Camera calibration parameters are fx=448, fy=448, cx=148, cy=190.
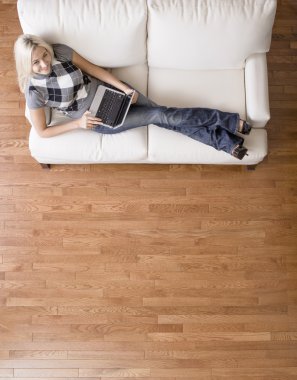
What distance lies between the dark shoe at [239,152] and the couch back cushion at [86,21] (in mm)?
747

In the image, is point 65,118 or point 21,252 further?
point 21,252

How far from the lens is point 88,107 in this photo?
92.4 inches

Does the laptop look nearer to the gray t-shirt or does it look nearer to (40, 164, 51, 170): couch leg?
the gray t-shirt

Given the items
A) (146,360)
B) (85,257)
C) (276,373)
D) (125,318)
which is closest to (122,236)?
(85,257)

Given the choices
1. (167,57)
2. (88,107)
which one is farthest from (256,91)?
(88,107)

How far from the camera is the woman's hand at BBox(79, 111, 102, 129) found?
2.28m

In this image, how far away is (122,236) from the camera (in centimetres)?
267

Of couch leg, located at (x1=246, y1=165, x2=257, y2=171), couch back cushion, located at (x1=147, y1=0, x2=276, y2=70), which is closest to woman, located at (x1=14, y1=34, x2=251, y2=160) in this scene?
couch back cushion, located at (x1=147, y1=0, x2=276, y2=70)

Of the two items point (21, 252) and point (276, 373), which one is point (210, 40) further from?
point (276, 373)

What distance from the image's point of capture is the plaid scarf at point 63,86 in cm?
218

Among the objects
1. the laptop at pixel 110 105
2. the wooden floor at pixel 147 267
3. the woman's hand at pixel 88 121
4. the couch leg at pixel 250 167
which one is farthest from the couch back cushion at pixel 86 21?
the couch leg at pixel 250 167

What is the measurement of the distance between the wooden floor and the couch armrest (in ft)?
1.48

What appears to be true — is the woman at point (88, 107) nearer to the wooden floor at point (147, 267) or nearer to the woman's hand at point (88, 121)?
the woman's hand at point (88, 121)

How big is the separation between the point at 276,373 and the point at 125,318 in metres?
0.91
